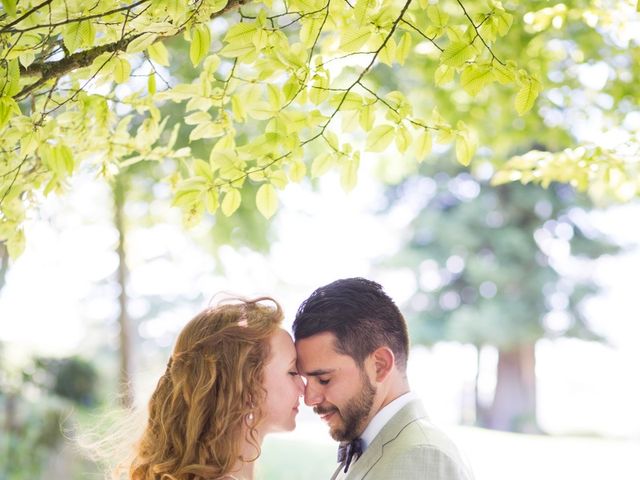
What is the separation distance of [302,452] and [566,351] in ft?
26.0

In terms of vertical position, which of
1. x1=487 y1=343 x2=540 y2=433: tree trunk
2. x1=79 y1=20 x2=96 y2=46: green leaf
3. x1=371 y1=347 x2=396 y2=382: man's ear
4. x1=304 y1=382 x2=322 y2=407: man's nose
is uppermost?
x1=79 y1=20 x2=96 y2=46: green leaf

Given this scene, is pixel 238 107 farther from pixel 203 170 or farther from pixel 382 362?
pixel 382 362

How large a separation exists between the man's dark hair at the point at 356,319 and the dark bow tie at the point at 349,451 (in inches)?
9.3

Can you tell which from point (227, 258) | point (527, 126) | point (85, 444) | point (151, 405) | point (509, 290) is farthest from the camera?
point (509, 290)

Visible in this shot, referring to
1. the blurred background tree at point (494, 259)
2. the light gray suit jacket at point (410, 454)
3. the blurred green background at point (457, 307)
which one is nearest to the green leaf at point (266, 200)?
the light gray suit jacket at point (410, 454)

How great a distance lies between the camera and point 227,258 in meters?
6.75

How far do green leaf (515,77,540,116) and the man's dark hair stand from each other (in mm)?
791

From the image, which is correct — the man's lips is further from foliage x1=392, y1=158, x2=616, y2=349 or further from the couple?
foliage x1=392, y1=158, x2=616, y2=349

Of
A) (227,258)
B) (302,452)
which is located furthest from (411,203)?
(227,258)

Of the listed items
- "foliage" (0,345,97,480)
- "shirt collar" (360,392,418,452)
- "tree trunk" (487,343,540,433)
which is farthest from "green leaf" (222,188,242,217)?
"tree trunk" (487,343,540,433)

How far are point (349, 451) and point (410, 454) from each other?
0.30 meters

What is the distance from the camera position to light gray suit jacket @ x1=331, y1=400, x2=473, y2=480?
215 cm

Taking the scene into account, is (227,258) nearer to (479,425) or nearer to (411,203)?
(411,203)

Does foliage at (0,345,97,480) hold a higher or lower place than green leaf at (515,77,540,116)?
lower
